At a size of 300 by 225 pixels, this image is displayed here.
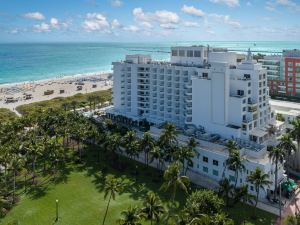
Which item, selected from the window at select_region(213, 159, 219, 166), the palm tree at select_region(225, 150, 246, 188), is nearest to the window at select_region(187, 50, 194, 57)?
the window at select_region(213, 159, 219, 166)

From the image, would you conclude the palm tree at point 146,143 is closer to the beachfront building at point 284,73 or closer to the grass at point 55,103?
the grass at point 55,103

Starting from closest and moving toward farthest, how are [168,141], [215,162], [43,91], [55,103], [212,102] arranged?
1. [215,162]
2. [168,141]
3. [212,102]
4. [55,103]
5. [43,91]

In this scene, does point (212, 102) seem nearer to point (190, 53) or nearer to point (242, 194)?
point (190, 53)

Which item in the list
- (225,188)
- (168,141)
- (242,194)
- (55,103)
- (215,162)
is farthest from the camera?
(55,103)

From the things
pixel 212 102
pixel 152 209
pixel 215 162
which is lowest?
pixel 152 209

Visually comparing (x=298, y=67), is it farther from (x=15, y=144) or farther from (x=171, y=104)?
(x=15, y=144)

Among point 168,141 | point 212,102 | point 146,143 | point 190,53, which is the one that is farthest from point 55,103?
point 168,141

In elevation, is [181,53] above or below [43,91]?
above

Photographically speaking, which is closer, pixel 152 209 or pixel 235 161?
pixel 152 209
